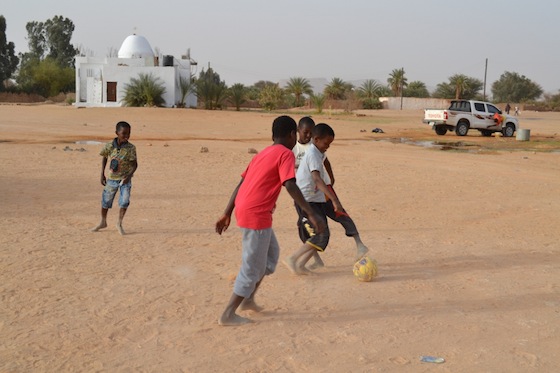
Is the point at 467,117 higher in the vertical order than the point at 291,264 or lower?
higher

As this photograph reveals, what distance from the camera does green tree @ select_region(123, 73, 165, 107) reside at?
44.8 m

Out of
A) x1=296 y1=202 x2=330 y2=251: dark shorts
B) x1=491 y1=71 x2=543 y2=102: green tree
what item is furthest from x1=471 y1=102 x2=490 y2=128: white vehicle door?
x1=491 y1=71 x2=543 y2=102: green tree

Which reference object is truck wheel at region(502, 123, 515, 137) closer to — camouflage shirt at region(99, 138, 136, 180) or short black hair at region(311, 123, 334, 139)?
camouflage shirt at region(99, 138, 136, 180)

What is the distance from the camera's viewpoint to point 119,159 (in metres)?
7.60

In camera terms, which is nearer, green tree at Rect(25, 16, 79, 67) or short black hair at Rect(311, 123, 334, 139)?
short black hair at Rect(311, 123, 334, 139)

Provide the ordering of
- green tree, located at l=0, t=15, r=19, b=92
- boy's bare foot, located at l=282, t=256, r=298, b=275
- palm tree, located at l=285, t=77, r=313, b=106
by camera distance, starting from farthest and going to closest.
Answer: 1. green tree, located at l=0, t=15, r=19, b=92
2. palm tree, located at l=285, t=77, r=313, b=106
3. boy's bare foot, located at l=282, t=256, r=298, b=275

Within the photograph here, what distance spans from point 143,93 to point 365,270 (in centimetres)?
4119

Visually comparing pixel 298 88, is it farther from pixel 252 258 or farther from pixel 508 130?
pixel 252 258

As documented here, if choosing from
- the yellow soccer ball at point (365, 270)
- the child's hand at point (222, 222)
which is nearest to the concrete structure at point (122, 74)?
the yellow soccer ball at point (365, 270)

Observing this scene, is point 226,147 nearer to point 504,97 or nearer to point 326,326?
point 326,326

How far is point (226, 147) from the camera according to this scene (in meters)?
19.1

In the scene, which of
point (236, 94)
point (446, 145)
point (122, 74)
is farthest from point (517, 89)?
point (446, 145)

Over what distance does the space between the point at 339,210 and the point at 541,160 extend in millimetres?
14445

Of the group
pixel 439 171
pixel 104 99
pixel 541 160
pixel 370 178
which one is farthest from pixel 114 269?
pixel 104 99
